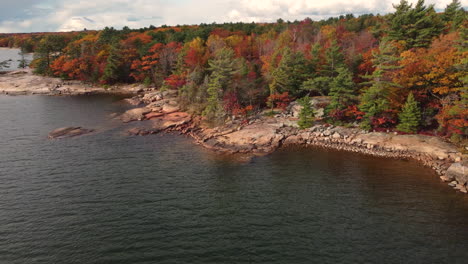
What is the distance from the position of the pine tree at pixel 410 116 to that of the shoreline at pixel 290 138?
6.31ft

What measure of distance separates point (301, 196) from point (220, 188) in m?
9.69

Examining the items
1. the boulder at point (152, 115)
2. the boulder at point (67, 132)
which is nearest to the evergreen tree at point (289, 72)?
the boulder at point (152, 115)

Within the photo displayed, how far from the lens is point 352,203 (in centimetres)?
3066

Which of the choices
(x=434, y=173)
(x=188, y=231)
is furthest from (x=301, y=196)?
(x=434, y=173)

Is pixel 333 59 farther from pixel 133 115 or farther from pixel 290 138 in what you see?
pixel 133 115

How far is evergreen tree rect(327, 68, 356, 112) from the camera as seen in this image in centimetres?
5116

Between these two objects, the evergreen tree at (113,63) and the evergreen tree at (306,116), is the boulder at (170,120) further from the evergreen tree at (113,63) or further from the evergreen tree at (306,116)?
the evergreen tree at (113,63)

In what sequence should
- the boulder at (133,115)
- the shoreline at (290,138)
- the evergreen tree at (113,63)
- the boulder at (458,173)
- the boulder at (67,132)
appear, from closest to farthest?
the boulder at (458,173) → the shoreline at (290,138) → the boulder at (67,132) → the boulder at (133,115) → the evergreen tree at (113,63)

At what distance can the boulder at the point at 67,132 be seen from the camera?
53812 mm

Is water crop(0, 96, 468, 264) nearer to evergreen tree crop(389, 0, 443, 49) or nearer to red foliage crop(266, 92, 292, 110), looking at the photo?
red foliage crop(266, 92, 292, 110)

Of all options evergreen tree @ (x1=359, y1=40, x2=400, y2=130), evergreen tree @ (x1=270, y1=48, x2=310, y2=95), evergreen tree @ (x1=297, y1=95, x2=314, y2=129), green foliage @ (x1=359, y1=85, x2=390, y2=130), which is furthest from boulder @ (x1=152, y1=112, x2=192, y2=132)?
evergreen tree @ (x1=359, y1=40, x2=400, y2=130)

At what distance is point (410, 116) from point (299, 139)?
17.9m

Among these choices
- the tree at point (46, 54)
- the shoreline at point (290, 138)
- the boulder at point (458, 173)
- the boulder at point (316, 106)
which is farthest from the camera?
the tree at point (46, 54)

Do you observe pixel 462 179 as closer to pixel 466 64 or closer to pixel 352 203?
pixel 352 203
